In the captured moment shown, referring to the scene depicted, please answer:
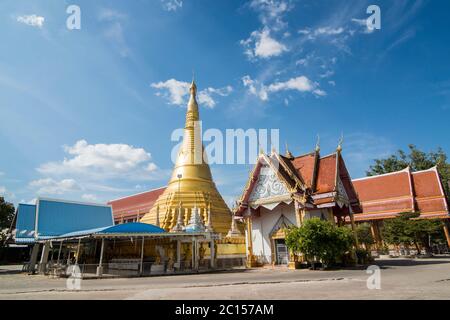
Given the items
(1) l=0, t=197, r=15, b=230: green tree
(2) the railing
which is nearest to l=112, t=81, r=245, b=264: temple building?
(2) the railing

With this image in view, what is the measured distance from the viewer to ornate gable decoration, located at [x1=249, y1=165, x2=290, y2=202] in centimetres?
1862

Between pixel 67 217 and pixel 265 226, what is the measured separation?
17.0 m

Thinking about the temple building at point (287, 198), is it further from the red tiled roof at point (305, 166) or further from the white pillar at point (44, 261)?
the white pillar at point (44, 261)

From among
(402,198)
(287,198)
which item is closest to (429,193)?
(402,198)

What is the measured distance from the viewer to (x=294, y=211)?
18.9 meters

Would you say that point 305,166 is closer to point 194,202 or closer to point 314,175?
point 314,175

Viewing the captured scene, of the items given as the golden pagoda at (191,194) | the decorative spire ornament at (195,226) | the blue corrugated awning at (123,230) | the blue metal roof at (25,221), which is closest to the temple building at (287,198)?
the decorative spire ornament at (195,226)

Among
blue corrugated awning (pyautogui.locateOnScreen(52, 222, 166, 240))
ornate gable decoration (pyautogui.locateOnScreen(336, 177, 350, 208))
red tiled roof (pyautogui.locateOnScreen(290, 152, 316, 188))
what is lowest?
blue corrugated awning (pyautogui.locateOnScreen(52, 222, 166, 240))

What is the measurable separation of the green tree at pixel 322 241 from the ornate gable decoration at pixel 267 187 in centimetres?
341

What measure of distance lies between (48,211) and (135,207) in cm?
2319

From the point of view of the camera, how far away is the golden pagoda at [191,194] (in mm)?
25984

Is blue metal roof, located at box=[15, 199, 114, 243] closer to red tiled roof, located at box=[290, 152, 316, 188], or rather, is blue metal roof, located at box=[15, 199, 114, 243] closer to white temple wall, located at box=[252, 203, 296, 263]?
white temple wall, located at box=[252, 203, 296, 263]

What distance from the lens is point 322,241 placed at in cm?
1490
